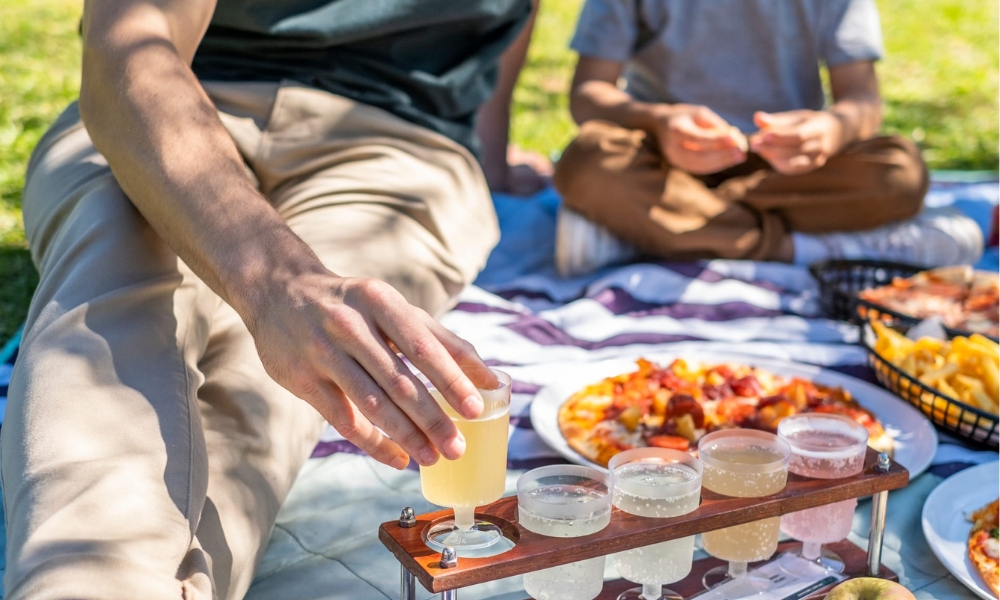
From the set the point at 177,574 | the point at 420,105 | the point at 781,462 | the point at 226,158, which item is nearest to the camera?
the point at 177,574

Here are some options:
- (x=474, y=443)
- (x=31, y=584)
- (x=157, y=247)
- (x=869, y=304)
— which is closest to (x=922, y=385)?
(x=869, y=304)

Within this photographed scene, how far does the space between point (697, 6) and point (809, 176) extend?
0.62 meters

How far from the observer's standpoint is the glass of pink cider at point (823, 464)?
1356mm

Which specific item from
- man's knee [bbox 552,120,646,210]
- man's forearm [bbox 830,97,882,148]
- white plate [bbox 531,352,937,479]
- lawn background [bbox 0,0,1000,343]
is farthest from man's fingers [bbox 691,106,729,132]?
lawn background [bbox 0,0,1000,343]

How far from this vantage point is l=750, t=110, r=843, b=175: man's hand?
2.61 metres

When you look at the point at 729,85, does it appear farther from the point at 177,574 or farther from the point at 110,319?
the point at 177,574

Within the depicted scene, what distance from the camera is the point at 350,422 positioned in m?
1.16

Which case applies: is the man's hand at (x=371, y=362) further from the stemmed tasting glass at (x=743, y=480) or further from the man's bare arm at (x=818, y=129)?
the man's bare arm at (x=818, y=129)

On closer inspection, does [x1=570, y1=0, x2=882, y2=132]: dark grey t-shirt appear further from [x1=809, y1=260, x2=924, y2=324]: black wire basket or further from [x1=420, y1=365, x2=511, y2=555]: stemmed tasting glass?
[x1=420, y1=365, x2=511, y2=555]: stemmed tasting glass

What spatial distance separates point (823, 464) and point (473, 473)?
0.50 meters

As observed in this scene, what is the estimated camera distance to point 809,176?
9.62 ft

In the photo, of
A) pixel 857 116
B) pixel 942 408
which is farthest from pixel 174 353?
pixel 857 116

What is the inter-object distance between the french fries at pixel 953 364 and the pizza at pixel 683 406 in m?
0.14

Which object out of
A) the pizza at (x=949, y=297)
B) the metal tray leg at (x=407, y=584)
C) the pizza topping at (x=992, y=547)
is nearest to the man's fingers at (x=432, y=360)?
the metal tray leg at (x=407, y=584)
